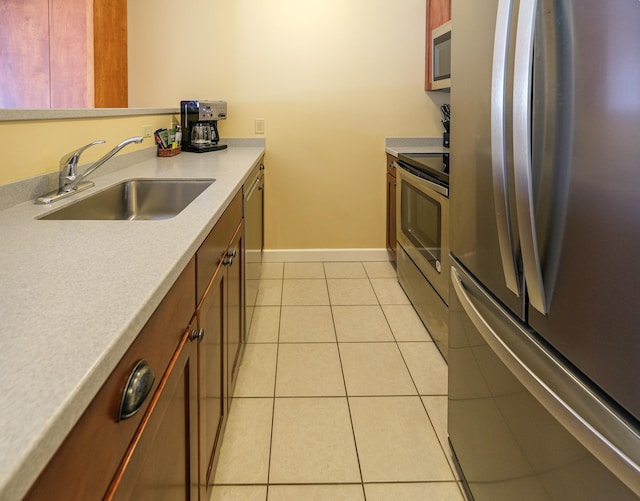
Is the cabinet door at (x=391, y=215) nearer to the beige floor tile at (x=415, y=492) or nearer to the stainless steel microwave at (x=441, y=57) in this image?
the stainless steel microwave at (x=441, y=57)

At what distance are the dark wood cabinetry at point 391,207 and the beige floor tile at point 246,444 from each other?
1973 mm

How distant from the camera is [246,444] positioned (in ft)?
5.82

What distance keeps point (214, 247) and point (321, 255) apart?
262cm

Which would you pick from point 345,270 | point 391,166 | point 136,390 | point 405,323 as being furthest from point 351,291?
point 136,390

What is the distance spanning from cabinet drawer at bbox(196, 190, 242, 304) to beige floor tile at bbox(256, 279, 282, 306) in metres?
1.19

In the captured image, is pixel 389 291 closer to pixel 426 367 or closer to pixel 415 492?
pixel 426 367

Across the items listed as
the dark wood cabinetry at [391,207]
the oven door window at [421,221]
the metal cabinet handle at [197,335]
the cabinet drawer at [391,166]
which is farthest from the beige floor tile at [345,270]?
the metal cabinet handle at [197,335]

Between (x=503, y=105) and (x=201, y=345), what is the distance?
90 centimetres

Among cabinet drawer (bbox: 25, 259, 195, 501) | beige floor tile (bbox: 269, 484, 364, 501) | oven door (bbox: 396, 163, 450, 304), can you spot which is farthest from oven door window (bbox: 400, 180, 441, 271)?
cabinet drawer (bbox: 25, 259, 195, 501)

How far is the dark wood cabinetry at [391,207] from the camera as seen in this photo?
3738mm

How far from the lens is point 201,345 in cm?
128

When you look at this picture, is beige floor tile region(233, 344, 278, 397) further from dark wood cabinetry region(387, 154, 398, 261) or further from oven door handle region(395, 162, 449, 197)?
dark wood cabinetry region(387, 154, 398, 261)

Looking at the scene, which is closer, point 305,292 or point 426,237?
point 426,237

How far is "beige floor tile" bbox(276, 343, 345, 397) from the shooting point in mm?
2133
